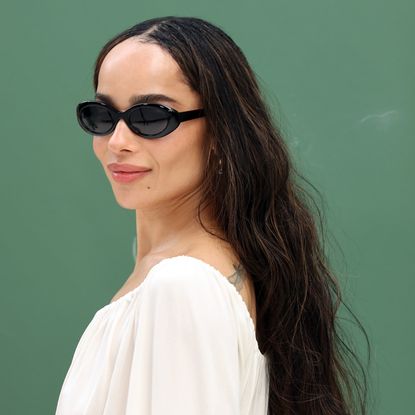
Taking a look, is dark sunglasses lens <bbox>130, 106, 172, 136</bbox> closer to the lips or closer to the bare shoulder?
the lips

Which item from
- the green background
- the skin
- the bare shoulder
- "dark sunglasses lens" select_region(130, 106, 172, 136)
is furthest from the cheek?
the green background

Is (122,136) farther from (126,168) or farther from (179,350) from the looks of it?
(179,350)

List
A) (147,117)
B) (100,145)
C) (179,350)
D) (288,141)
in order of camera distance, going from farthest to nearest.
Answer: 1. (288,141)
2. (100,145)
3. (147,117)
4. (179,350)

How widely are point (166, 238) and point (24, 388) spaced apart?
140cm

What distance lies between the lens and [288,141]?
113 inches

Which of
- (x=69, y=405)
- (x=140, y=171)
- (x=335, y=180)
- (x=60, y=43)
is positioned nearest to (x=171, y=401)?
(x=69, y=405)

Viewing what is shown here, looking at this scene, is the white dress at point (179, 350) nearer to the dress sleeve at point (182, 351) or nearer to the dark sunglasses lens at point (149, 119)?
the dress sleeve at point (182, 351)

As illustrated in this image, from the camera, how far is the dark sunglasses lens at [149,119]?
5.30 ft

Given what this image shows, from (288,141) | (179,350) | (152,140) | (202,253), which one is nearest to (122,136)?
(152,140)

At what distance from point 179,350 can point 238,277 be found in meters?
0.22

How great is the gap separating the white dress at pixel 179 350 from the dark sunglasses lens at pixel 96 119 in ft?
0.97

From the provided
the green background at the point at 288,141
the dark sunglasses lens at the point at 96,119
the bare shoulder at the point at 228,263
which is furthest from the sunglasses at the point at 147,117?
the green background at the point at 288,141

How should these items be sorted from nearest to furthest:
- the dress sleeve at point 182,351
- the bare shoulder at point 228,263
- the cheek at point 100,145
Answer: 1. the dress sleeve at point 182,351
2. the bare shoulder at point 228,263
3. the cheek at point 100,145

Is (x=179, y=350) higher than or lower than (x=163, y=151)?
lower
